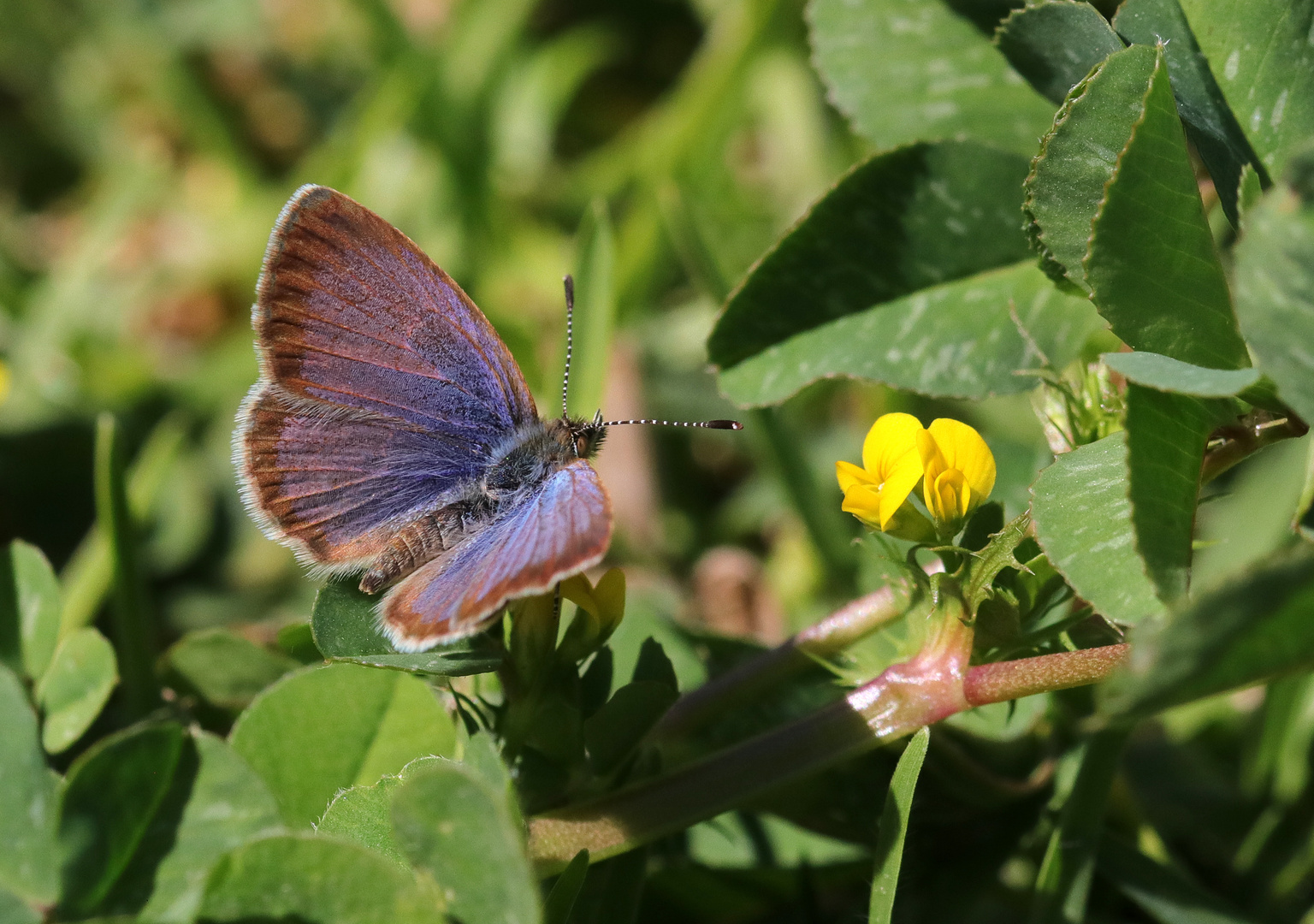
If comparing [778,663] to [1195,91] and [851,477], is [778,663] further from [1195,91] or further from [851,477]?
[1195,91]

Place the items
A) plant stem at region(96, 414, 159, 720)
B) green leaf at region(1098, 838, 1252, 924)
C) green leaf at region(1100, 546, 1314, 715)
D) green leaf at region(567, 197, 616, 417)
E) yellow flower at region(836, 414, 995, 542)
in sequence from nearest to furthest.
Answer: green leaf at region(1100, 546, 1314, 715) < yellow flower at region(836, 414, 995, 542) < green leaf at region(1098, 838, 1252, 924) < plant stem at region(96, 414, 159, 720) < green leaf at region(567, 197, 616, 417)

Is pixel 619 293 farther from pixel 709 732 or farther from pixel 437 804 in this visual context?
pixel 437 804

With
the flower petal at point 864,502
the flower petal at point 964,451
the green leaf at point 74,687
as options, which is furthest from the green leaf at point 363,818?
the flower petal at point 964,451

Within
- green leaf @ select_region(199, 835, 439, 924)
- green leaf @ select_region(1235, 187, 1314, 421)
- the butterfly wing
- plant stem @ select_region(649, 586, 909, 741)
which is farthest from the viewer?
the butterfly wing

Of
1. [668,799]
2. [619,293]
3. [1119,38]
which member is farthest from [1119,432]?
[619,293]

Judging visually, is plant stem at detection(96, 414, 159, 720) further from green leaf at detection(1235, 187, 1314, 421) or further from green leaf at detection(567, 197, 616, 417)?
green leaf at detection(1235, 187, 1314, 421)

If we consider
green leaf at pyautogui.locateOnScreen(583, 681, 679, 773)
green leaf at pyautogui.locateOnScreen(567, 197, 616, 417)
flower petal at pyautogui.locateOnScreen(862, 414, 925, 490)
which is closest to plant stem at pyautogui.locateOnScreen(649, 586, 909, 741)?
green leaf at pyautogui.locateOnScreen(583, 681, 679, 773)

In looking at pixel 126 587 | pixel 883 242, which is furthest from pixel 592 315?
pixel 126 587
